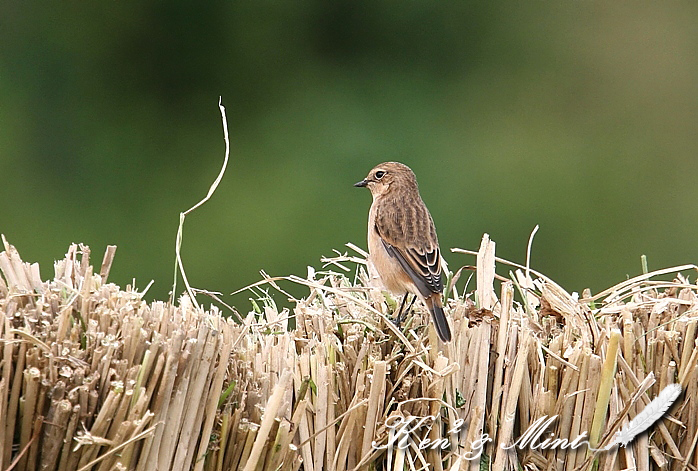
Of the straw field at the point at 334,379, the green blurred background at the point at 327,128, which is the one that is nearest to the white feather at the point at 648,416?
the straw field at the point at 334,379

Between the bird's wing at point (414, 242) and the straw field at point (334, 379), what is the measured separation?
0.51 m

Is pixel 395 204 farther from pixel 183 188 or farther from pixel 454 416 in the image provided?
pixel 183 188

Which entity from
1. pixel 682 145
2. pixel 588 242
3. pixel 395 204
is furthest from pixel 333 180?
pixel 395 204

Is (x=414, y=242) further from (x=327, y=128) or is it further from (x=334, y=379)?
(x=327, y=128)

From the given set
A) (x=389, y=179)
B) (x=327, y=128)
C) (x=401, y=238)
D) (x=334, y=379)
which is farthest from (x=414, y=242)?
(x=327, y=128)

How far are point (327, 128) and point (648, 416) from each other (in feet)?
22.9

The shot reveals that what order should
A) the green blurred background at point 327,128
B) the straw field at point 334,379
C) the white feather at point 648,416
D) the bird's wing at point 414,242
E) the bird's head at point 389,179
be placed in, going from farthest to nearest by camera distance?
the green blurred background at point 327,128
the bird's head at point 389,179
the bird's wing at point 414,242
the white feather at point 648,416
the straw field at point 334,379

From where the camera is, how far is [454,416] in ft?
8.02

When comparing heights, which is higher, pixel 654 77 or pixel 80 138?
pixel 654 77

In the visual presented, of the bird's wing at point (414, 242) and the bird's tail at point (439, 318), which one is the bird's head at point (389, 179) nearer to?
the bird's wing at point (414, 242)

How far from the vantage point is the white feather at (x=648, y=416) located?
2.46 m

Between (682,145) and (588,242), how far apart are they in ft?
5.30

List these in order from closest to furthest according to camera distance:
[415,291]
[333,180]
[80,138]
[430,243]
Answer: [415,291] → [430,243] → [333,180] → [80,138]

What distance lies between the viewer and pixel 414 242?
375cm
